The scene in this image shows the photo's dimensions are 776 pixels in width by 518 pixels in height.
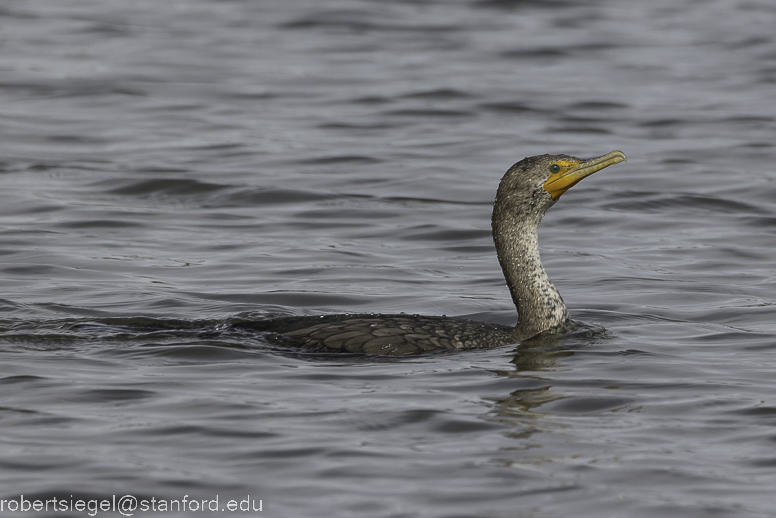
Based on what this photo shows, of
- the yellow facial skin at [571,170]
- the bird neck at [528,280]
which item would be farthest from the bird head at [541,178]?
the bird neck at [528,280]

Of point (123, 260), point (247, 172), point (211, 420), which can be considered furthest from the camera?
point (247, 172)

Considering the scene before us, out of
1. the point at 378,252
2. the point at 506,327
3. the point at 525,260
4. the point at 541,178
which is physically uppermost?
the point at 541,178

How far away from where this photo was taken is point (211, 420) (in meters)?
6.66

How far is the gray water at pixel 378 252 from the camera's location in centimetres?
610

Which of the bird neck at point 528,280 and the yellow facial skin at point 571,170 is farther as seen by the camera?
the bird neck at point 528,280

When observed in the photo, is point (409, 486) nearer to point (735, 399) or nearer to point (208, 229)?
point (735, 399)

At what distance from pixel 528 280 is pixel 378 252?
3221 mm

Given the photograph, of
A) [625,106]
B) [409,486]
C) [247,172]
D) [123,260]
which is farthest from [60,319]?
[625,106]

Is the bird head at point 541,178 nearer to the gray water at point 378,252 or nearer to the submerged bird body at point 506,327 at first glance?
the submerged bird body at point 506,327

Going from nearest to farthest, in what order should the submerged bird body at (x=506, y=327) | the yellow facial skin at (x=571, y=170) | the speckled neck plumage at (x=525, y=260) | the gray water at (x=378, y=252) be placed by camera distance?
the gray water at (x=378, y=252) → the submerged bird body at (x=506, y=327) → the yellow facial skin at (x=571, y=170) → the speckled neck plumage at (x=525, y=260)

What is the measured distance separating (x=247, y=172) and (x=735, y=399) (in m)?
8.26

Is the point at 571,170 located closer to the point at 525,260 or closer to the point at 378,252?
the point at 525,260

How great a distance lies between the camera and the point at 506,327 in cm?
845

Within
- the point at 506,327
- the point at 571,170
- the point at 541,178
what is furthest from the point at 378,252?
the point at 571,170
